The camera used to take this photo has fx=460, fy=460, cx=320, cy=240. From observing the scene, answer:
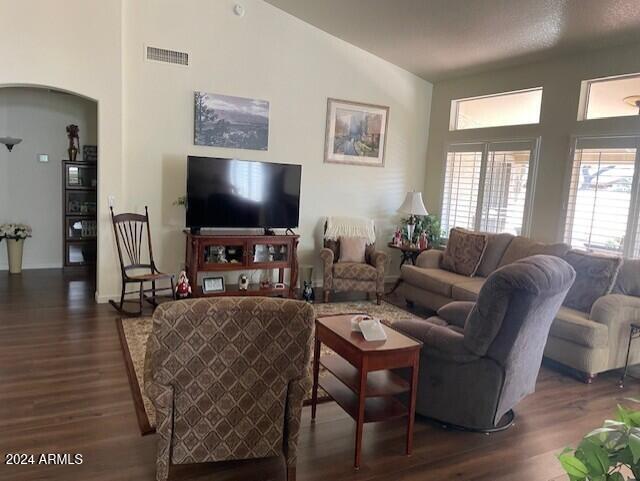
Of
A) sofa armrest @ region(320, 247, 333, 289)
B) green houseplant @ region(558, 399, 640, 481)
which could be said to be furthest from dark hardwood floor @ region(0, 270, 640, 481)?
sofa armrest @ region(320, 247, 333, 289)

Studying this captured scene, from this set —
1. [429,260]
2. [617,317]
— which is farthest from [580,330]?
[429,260]

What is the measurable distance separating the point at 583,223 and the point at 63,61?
220 inches

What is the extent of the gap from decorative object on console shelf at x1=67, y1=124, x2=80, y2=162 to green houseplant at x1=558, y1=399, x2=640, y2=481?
710 centimetres

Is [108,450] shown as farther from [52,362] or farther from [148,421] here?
[52,362]

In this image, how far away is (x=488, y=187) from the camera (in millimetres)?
5910

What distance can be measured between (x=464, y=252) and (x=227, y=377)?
389 centimetres

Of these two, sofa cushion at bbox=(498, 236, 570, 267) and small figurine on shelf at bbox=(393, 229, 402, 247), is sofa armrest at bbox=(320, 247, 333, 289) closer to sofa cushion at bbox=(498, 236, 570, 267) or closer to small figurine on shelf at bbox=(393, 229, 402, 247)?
small figurine on shelf at bbox=(393, 229, 402, 247)

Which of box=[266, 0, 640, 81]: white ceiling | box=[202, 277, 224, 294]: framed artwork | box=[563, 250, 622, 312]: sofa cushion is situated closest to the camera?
box=[563, 250, 622, 312]: sofa cushion

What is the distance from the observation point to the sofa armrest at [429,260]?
18.4ft

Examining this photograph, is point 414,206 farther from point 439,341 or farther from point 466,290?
point 439,341

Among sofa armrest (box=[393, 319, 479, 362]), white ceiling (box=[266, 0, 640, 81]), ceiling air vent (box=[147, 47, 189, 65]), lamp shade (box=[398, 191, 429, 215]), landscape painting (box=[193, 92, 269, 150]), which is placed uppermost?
white ceiling (box=[266, 0, 640, 81])

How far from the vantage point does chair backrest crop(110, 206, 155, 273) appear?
5023mm

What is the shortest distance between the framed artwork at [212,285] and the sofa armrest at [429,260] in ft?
7.86

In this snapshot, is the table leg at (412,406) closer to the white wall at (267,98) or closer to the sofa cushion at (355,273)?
the sofa cushion at (355,273)
